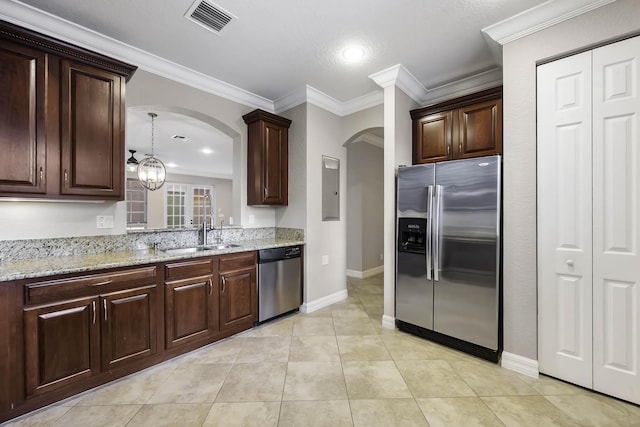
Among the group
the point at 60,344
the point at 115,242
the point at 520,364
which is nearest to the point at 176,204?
the point at 115,242

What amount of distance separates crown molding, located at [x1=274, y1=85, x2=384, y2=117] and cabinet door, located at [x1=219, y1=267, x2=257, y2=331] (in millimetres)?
2217

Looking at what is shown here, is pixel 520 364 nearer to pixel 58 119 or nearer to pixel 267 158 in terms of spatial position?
pixel 267 158

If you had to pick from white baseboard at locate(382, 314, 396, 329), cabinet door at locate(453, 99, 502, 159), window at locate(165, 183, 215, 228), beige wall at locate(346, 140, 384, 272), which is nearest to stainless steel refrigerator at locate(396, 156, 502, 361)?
white baseboard at locate(382, 314, 396, 329)

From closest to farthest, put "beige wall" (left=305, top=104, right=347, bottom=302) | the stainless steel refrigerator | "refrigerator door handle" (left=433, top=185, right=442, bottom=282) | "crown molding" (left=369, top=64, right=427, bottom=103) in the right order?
the stainless steel refrigerator → "refrigerator door handle" (left=433, top=185, right=442, bottom=282) → "crown molding" (left=369, top=64, right=427, bottom=103) → "beige wall" (left=305, top=104, right=347, bottom=302)

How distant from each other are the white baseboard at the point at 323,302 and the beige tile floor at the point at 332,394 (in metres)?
0.82

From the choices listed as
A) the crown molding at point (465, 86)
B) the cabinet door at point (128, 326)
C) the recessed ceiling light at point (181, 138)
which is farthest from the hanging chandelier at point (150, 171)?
the crown molding at point (465, 86)

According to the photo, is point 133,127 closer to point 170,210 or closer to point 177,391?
point 170,210

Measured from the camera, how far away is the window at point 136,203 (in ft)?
25.8

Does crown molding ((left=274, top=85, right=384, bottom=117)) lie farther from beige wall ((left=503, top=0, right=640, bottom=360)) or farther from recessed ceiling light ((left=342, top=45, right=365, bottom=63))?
beige wall ((left=503, top=0, right=640, bottom=360))

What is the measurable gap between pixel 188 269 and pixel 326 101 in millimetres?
2691

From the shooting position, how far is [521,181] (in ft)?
7.15

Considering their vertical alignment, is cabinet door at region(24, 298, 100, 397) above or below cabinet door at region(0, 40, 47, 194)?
below

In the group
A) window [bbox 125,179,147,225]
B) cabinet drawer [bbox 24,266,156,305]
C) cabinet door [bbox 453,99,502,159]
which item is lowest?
cabinet drawer [bbox 24,266,156,305]

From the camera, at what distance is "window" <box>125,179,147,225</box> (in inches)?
309
